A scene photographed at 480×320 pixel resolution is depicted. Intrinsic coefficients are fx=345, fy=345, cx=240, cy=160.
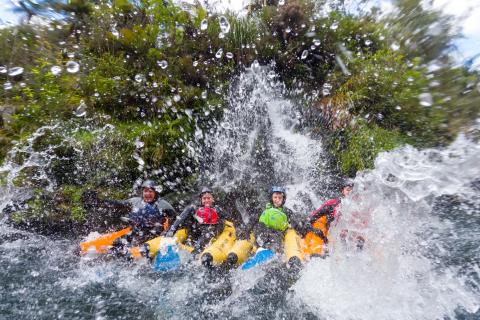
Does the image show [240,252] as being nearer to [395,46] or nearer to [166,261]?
[166,261]

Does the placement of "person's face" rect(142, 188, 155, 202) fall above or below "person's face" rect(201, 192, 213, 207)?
below

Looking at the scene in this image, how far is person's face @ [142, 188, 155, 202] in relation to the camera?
527 centimetres

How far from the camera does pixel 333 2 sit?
32.4 feet

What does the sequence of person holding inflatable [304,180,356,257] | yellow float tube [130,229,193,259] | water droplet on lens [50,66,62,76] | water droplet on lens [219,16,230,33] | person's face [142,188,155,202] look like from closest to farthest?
person holding inflatable [304,180,356,257] < yellow float tube [130,229,193,259] < person's face [142,188,155,202] < water droplet on lens [50,66,62,76] < water droplet on lens [219,16,230,33]

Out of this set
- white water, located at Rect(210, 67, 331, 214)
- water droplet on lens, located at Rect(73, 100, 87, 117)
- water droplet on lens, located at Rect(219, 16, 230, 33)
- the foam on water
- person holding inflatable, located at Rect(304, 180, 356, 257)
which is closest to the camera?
the foam on water

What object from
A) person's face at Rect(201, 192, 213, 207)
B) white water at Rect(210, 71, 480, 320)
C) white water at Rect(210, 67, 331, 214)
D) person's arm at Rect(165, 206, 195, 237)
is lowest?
white water at Rect(210, 67, 331, 214)

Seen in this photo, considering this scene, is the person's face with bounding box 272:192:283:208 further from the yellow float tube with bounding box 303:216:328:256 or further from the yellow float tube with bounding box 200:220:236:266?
the yellow float tube with bounding box 200:220:236:266

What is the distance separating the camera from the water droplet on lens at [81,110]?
7.63 metres

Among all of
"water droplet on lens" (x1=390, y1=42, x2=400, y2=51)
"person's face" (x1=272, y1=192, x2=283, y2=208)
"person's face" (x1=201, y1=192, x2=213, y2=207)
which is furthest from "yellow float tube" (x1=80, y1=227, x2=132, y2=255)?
"water droplet on lens" (x1=390, y1=42, x2=400, y2=51)

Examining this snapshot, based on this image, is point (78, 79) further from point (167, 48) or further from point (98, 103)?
point (167, 48)

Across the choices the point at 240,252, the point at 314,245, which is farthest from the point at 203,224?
the point at 314,245

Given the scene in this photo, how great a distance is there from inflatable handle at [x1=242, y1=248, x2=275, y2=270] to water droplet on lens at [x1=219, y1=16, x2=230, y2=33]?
679 cm

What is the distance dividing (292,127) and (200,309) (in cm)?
594

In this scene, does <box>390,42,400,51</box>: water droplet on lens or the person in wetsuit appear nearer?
the person in wetsuit
